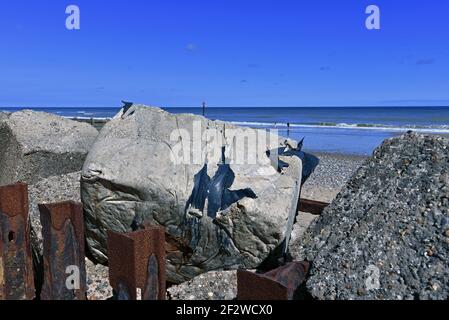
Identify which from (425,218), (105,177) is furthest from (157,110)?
(425,218)

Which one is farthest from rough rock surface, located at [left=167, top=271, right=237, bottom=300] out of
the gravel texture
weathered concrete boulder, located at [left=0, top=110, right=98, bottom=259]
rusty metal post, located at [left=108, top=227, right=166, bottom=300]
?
the gravel texture

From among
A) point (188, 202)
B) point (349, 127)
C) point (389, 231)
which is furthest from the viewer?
point (349, 127)

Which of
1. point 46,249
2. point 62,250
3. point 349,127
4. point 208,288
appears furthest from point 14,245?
point 349,127

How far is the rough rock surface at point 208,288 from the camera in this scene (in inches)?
135

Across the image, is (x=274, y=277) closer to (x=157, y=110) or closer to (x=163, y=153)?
(x=163, y=153)

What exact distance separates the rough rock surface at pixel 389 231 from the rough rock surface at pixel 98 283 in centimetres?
159

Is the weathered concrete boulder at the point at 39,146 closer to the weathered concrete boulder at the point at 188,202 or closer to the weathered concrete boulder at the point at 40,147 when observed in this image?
the weathered concrete boulder at the point at 40,147

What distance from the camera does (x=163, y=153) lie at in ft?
12.8

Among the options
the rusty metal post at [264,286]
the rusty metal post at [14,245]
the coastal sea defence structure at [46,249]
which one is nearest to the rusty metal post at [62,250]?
the coastal sea defence structure at [46,249]

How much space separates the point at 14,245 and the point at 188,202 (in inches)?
49.6

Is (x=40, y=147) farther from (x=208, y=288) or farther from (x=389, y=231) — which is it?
(x=389, y=231)

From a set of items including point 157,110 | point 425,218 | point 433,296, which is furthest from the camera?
point 157,110

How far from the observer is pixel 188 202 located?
3.63 m
